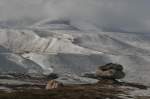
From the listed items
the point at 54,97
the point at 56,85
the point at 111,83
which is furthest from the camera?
the point at 111,83

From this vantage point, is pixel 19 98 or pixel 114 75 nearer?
pixel 19 98

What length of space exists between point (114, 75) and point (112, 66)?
3.16 m

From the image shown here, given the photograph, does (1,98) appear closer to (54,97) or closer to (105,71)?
(54,97)

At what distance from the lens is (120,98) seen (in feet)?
253

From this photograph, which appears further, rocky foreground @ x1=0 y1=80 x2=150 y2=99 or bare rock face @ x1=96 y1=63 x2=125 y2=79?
bare rock face @ x1=96 y1=63 x2=125 y2=79

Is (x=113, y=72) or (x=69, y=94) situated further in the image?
(x=113, y=72)

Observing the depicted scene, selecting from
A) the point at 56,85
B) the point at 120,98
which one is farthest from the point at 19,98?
the point at 56,85

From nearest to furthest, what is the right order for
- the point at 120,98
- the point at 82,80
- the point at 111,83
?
1. the point at 120,98
2. the point at 111,83
3. the point at 82,80

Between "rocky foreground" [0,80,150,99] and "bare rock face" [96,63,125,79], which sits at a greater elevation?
"bare rock face" [96,63,125,79]

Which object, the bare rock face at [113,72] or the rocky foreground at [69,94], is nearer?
the rocky foreground at [69,94]

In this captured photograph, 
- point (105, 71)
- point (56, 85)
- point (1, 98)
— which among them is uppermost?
point (105, 71)

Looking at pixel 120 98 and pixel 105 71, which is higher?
pixel 105 71

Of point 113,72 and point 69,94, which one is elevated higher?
point 113,72

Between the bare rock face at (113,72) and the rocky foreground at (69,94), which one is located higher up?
the bare rock face at (113,72)
